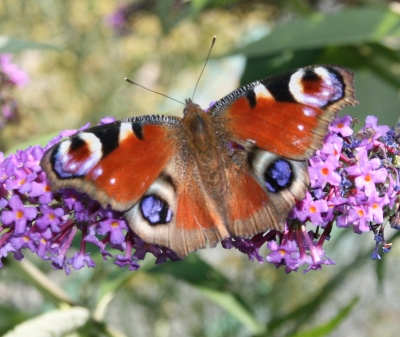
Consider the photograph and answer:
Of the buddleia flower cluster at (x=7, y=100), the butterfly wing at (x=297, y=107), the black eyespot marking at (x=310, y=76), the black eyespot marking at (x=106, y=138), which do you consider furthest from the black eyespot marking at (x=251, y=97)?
the buddleia flower cluster at (x=7, y=100)

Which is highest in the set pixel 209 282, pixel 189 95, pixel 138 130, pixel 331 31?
pixel 331 31

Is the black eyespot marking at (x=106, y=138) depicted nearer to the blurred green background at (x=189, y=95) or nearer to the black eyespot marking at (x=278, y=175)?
the black eyespot marking at (x=278, y=175)

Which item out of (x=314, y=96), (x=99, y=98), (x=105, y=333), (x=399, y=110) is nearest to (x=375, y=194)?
(x=314, y=96)

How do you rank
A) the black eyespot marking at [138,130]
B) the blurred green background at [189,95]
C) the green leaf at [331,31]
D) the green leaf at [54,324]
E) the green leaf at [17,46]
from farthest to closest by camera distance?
the blurred green background at [189,95], the green leaf at [331,31], the green leaf at [17,46], the green leaf at [54,324], the black eyespot marking at [138,130]

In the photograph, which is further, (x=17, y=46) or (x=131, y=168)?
(x=17, y=46)

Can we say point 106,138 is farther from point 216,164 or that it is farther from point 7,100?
point 7,100

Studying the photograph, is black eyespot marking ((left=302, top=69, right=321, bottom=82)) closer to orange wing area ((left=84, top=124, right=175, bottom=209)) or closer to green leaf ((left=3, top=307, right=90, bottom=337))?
orange wing area ((left=84, top=124, right=175, bottom=209))

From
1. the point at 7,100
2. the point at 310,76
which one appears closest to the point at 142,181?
the point at 310,76

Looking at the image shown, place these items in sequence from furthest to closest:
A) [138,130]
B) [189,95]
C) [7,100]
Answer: [189,95]
[7,100]
[138,130]
